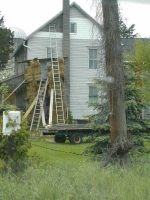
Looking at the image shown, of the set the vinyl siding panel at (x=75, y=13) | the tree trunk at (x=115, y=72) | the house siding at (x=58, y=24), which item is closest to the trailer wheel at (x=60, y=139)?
the house siding at (x=58, y=24)

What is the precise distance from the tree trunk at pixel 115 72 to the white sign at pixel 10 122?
6.52 feet

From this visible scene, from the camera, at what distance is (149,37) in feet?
65.1

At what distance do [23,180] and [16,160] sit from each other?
1.61 m

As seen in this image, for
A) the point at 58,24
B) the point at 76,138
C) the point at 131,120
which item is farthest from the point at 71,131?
the point at 58,24

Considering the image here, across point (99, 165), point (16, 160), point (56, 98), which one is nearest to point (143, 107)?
point (99, 165)

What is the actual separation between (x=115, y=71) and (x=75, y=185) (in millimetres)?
3551

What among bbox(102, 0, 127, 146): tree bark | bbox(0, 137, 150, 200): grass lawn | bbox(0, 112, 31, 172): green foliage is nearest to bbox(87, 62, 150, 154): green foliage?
bbox(102, 0, 127, 146): tree bark

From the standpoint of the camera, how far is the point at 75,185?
647cm

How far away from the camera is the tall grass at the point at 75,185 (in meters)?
6.04

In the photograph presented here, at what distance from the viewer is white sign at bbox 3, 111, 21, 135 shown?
29.1 feet

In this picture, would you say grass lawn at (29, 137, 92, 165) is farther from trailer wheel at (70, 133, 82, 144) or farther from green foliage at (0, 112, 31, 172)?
green foliage at (0, 112, 31, 172)

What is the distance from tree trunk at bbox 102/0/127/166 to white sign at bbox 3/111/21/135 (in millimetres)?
1988

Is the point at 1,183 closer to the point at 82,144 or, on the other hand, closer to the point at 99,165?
the point at 99,165

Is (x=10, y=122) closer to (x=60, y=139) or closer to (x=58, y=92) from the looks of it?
(x=60, y=139)
